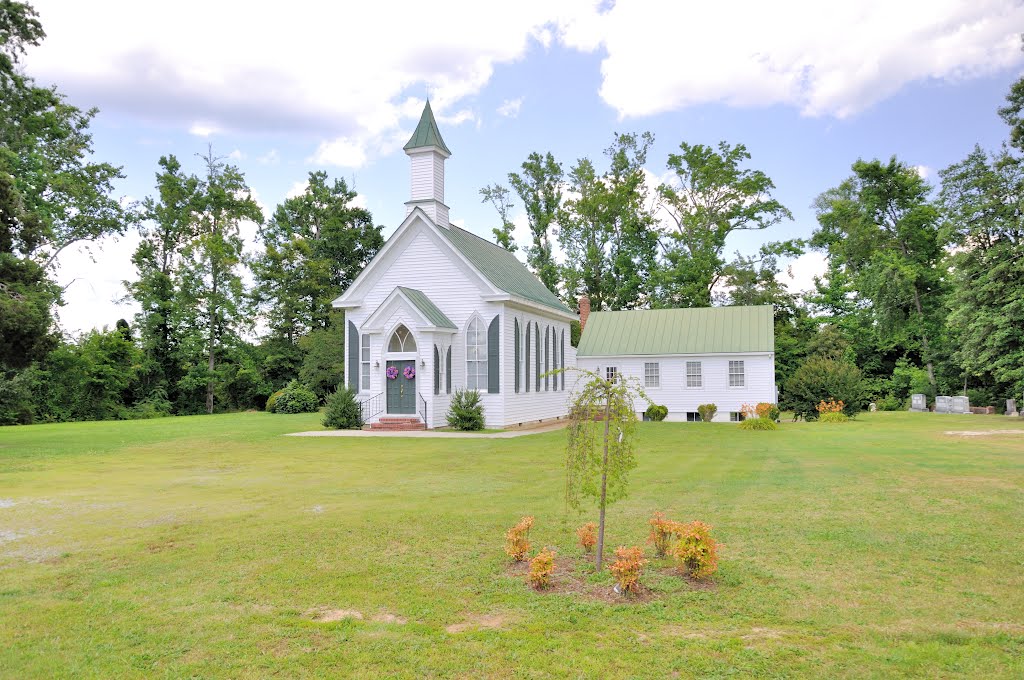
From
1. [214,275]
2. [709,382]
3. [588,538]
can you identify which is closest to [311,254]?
[214,275]

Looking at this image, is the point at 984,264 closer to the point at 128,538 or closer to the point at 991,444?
the point at 991,444

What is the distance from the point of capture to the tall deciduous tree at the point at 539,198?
167 ft

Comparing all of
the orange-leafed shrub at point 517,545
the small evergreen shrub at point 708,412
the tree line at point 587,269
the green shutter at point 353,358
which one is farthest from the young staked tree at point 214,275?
the orange-leafed shrub at point 517,545

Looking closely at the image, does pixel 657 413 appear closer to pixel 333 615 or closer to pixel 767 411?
pixel 767 411

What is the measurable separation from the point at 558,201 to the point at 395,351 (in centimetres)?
2807

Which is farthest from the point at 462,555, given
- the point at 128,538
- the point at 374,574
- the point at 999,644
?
the point at 999,644

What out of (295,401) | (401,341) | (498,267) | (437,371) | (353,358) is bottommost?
(295,401)

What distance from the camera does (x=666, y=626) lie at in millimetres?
5891

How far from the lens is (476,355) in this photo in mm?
26875

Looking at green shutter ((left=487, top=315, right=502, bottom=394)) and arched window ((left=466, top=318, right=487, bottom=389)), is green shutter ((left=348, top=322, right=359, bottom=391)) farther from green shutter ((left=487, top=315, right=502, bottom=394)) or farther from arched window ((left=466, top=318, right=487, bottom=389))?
green shutter ((left=487, top=315, right=502, bottom=394))

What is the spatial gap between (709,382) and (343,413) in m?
17.4

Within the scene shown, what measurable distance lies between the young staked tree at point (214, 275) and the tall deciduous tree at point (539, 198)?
19.9 meters

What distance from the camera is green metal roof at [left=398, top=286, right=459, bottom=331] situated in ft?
84.5

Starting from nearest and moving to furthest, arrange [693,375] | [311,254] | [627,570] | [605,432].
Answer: [627,570] < [605,432] < [693,375] < [311,254]
